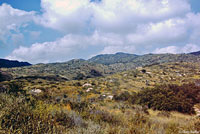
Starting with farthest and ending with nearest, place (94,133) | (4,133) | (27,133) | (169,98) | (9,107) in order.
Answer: (169,98), (9,107), (94,133), (27,133), (4,133)

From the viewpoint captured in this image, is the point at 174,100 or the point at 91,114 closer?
the point at 91,114

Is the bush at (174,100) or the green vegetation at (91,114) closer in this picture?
the green vegetation at (91,114)

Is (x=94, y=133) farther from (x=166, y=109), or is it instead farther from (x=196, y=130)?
(x=166, y=109)

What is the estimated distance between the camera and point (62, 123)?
5.04 meters

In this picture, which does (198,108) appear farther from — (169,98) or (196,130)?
(196,130)

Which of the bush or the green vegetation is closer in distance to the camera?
the green vegetation

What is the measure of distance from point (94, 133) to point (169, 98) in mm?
14138

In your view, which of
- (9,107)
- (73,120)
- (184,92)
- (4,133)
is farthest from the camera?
(184,92)

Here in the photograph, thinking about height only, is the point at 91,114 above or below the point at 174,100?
above

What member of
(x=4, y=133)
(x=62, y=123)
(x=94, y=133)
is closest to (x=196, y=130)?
(x=94, y=133)

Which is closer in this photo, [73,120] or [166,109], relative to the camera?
[73,120]

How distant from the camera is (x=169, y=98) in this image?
15.2 m

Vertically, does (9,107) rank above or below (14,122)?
above

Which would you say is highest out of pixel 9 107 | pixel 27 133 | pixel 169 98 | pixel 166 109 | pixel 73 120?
pixel 9 107
